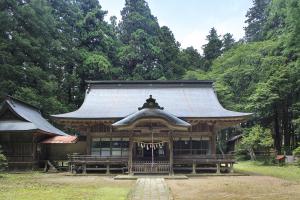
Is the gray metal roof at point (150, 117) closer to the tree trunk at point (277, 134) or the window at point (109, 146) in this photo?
the window at point (109, 146)

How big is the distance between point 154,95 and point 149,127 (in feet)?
22.0

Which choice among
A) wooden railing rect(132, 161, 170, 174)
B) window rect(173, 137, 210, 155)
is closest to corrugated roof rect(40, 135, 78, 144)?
wooden railing rect(132, 161, 170, 174)

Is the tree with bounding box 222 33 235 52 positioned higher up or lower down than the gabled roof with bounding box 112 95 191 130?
higher up

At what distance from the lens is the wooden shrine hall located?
2256 cm

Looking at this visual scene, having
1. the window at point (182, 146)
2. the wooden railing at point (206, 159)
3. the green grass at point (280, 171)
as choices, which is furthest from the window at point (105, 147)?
the green grass at point (280, 171)

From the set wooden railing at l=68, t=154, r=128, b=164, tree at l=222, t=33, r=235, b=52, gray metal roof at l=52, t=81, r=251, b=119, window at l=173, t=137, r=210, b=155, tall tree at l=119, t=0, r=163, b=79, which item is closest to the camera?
wooden railing at l=68, t=154, r=128, b=164

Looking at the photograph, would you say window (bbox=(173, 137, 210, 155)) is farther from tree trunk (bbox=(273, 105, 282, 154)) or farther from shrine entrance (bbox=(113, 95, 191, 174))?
tree trunk (bbox=(273, 105, 282, 154))

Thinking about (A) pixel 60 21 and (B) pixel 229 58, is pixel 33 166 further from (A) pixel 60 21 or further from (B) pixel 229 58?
(B) pixel 229 58

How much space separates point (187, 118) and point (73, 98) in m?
25.1

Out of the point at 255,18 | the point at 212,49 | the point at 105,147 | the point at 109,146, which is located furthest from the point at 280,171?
the point at 255,18

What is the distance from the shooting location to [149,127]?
74.7ft

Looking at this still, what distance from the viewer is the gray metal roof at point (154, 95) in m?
25.4

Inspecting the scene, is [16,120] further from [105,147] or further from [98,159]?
[98,159]

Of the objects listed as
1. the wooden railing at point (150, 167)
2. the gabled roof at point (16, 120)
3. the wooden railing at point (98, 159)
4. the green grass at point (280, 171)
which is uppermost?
the gabled roof at point (16, 120)
